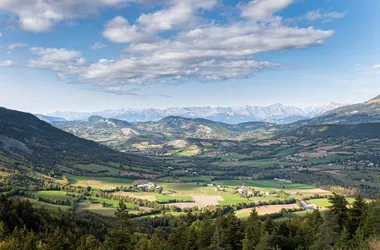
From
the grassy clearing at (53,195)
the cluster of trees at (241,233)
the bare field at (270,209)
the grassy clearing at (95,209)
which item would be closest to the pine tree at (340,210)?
the cluster of trees at (241,233)

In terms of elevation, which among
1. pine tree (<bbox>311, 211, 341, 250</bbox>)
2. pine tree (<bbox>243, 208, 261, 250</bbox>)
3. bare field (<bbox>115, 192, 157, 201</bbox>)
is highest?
pine tree (<bbox>311, 211, 341, 250</bbox>)

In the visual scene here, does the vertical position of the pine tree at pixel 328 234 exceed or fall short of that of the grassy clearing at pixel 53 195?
it exceeds it

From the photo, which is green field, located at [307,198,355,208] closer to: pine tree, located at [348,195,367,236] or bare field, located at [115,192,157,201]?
bare field, located at [115,192,157,201]

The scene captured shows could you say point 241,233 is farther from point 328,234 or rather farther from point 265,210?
point 265,210

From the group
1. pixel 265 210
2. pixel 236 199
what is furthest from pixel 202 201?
pixel 265 210

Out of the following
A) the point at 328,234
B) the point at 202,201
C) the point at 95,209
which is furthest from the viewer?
the point at 202,201

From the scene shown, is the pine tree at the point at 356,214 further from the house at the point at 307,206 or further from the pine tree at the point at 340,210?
the house at the point at 307,206

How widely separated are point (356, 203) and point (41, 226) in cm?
8503

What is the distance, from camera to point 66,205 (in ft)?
495

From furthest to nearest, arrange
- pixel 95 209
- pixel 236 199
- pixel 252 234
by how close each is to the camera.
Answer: pixel 236 199, pixel 95 209, pixel 252 234

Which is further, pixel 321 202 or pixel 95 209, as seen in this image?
pixel 321 202

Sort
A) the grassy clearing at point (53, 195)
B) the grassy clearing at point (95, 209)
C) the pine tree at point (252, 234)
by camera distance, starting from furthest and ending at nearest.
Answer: the grassy clearing at point (53, 195), the grassy clearing at point (95, 209), the pine tree at point (252, 234)

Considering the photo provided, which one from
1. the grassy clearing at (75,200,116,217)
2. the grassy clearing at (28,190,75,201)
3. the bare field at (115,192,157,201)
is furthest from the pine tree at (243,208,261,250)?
the grassy clearing at (28,190,75,201)

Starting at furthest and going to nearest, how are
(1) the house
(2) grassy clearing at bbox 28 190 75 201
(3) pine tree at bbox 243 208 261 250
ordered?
1. (2) grassy clearing at bbox 28 190 75 201
2. (1) the house
3. (3) pine tree at bbox 243 208 261 250
